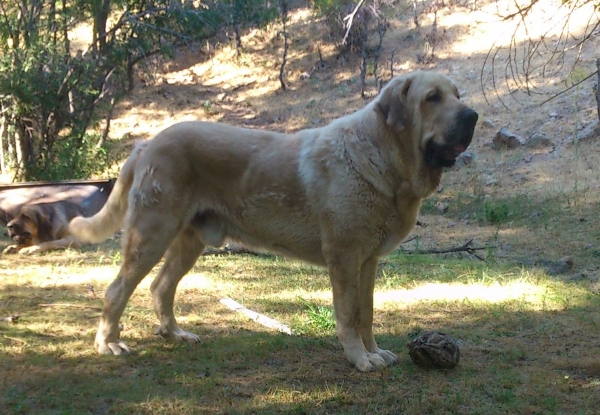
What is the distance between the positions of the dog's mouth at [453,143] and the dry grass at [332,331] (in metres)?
1.43

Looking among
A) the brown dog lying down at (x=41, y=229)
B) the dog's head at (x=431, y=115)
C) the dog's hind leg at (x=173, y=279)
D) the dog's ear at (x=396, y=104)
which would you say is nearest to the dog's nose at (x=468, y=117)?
the dog's head at (x=431, y=115)

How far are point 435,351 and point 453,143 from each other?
4.61 feet

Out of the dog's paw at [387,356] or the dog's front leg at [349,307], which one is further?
the dog's paw at [387,356]

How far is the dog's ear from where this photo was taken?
454 centimetres

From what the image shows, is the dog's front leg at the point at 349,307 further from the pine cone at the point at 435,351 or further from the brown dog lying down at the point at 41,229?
the brown dog lying down at the point at 41,229

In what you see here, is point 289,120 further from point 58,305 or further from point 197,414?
point 197,414

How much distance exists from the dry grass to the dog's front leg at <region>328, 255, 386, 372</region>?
122 millimetres

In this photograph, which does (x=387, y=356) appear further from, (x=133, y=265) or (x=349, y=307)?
(x=133, y=265)

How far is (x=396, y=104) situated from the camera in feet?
15.0

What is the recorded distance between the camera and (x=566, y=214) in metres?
10.2

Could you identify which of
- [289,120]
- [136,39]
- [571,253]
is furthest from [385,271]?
[289,120]

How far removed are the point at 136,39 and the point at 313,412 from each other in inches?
460

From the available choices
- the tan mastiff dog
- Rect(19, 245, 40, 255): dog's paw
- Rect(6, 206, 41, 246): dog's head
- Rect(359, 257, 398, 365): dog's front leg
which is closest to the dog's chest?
the tan mastiff dog

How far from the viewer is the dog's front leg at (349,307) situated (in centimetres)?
451
